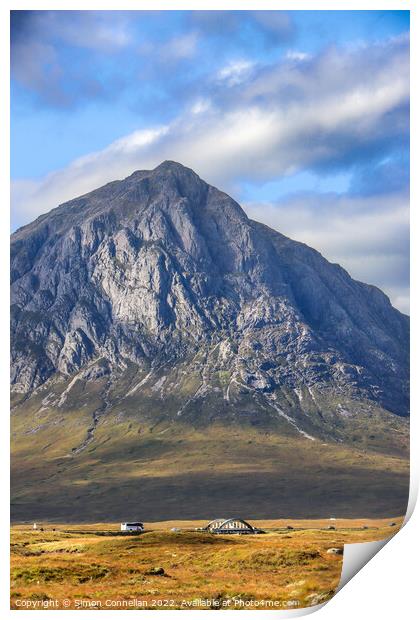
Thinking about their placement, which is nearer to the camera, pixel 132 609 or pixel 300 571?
pixel 132 609

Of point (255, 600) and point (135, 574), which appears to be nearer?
point (255, 600)

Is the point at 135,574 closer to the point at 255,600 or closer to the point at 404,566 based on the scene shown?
the point at 255,600
